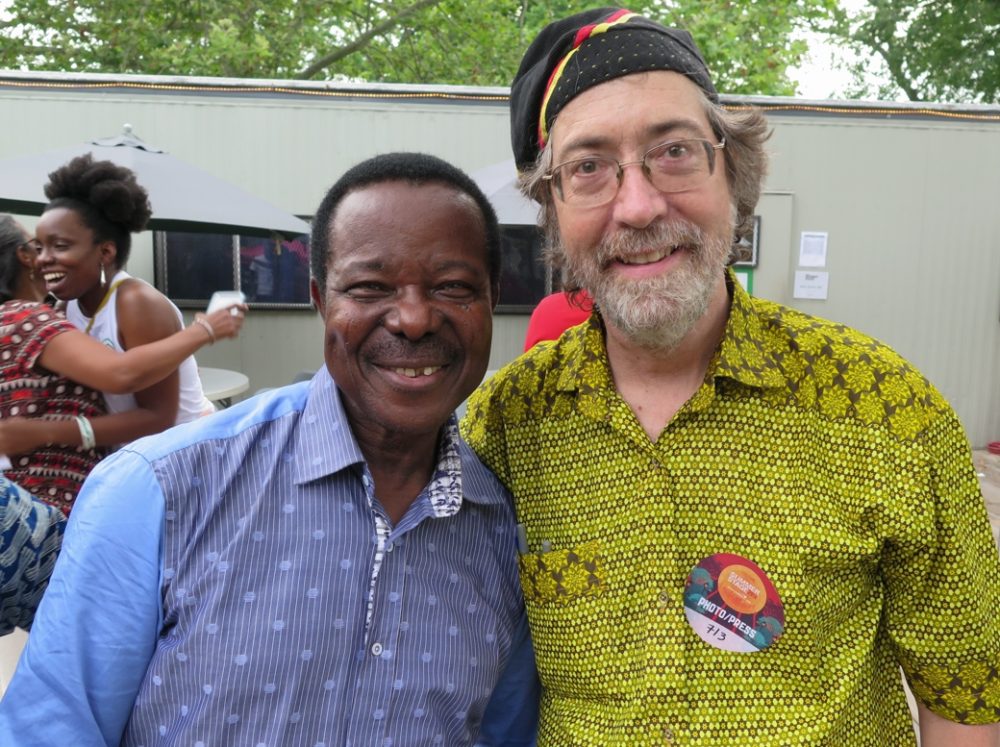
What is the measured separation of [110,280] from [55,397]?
835 millimetres

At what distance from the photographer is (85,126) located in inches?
294

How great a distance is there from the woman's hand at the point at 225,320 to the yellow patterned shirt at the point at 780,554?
2.05 metres

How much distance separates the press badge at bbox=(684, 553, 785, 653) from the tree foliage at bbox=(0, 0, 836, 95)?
14.5 m

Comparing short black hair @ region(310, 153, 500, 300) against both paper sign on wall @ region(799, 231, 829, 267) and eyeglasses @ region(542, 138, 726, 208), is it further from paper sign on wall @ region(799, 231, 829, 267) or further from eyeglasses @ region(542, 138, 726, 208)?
paper sign on wall @ region(799, 231, 829, 267)

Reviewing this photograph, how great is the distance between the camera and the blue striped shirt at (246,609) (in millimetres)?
1328

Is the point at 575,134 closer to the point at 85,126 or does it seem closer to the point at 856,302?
the point at 85,126

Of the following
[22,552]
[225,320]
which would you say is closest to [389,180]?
[22,552]

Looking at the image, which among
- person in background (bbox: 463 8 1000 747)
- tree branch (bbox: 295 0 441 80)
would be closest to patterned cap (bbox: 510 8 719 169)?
person in background (bbox: 463 8 1000 747)

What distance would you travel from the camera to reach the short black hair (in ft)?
4.96

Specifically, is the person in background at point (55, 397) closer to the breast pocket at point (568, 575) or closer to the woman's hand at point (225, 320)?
the woman's hand at point (225, 320)

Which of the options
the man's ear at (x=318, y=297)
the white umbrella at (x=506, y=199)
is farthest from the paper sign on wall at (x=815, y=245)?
the man's ear at (x=318, y=297)

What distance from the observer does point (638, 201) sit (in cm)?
166

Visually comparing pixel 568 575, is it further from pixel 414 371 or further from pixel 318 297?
pixel 318 297

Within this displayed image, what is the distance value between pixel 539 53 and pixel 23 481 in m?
1.92
